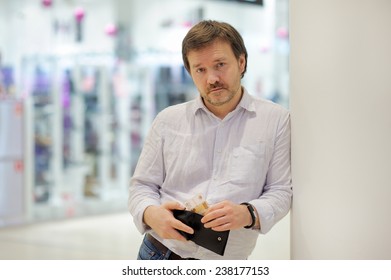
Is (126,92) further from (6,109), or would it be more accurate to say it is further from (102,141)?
(6,109)

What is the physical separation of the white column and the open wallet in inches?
11.3

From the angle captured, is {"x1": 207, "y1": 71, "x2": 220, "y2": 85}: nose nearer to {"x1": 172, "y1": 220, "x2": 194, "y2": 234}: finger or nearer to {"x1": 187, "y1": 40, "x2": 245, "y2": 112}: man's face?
{"x1": 187, "y1": 40, "x2": 245, "y2": 112}: man's face

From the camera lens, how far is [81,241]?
5.77 meters

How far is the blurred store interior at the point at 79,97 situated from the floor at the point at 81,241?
6 centimetres

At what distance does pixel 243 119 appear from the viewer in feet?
6.18

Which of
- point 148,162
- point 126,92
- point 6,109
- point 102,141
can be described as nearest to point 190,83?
point 126,92

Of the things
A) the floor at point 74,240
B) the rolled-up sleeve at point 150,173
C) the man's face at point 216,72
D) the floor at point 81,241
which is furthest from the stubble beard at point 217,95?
the floor at point 74,240

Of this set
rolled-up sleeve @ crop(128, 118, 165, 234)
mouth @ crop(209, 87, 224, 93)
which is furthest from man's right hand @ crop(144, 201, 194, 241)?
mouth @ crop(209, 87, 224, 93)

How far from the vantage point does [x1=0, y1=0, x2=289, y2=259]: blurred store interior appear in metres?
6.45

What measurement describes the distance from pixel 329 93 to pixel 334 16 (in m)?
0.22

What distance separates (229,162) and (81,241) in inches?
167

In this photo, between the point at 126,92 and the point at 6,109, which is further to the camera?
the point at 126,92

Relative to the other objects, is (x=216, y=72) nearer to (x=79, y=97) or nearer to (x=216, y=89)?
(x=216, y=89)

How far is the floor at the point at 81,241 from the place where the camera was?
512 centimetres
